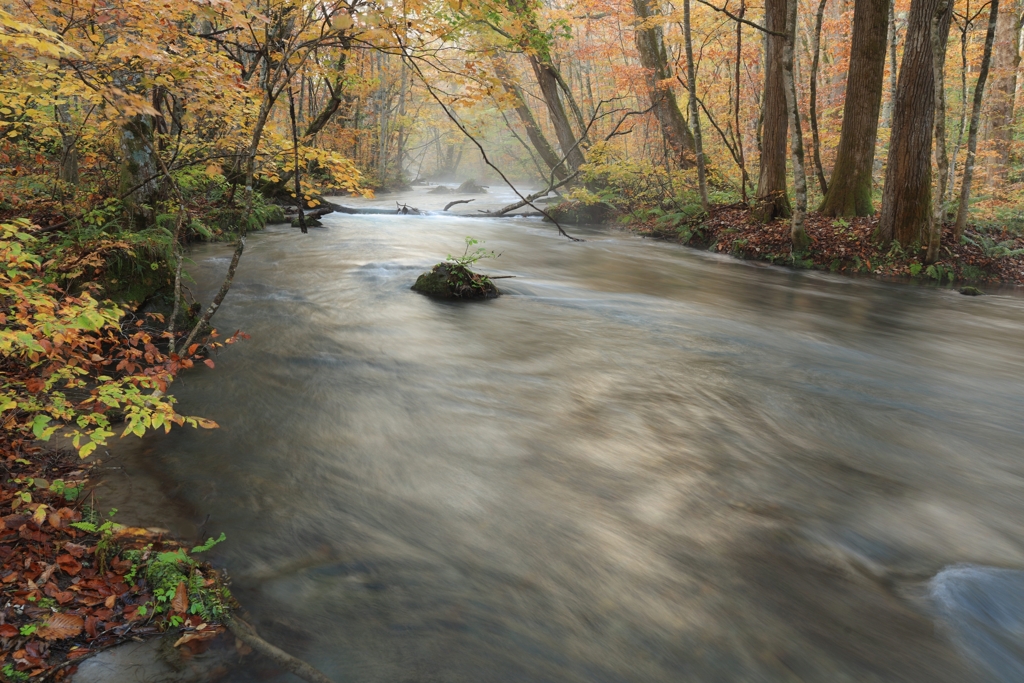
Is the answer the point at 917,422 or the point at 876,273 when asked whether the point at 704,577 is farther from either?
the point at 876,273

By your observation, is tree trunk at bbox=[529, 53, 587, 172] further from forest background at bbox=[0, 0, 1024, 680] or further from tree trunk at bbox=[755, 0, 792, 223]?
tree trunk at bbox=[755, 0, 792, 223]

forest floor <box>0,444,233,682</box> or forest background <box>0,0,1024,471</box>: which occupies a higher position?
forest background <box>0,0,1024,471</box>

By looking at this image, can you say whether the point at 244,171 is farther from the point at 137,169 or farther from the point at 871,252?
the point at 871,252

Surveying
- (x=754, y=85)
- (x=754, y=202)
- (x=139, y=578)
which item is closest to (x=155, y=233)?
(x=139, y=578)

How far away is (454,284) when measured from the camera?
930cm

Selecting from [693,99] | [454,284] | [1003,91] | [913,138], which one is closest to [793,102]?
[913,138]

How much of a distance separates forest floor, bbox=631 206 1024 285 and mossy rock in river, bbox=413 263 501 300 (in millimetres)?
6944

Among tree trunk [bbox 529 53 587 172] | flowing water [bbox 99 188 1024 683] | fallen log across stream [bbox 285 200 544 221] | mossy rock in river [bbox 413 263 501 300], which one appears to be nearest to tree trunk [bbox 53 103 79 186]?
flowing water [bbox 99 188 1024 683]

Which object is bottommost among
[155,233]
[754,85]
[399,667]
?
[399,667]

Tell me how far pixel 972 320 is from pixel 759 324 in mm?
3392

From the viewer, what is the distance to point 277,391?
5840mm

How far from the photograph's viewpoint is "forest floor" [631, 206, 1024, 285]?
1134 cm

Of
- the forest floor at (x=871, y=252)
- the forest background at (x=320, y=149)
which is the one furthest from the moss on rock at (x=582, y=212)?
the forest floor at (x=871, y=252)

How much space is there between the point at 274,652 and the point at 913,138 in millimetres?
12407
